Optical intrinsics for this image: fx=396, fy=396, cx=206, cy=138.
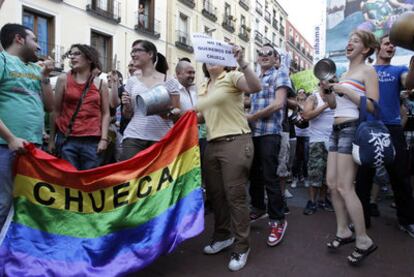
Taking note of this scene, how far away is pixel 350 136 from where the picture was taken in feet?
10.2

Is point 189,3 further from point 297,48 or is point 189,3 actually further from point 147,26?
point 297,48

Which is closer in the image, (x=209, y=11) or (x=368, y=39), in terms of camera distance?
(x=368, y=39)

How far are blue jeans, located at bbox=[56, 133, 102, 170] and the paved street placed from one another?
1027 millimetres

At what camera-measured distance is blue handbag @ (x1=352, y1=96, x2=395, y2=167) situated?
2.84 m

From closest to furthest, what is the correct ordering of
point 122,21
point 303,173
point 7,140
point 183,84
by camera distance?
point 7,140 → point 183,84 → point 303,173 → point 122,21

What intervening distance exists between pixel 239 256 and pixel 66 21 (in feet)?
52.5

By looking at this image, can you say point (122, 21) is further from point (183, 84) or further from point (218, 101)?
point (218, 101)

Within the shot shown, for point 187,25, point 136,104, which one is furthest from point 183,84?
point 187,25

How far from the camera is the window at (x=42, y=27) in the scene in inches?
600

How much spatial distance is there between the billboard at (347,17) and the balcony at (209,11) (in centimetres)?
791

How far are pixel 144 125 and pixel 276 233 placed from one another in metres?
1.54

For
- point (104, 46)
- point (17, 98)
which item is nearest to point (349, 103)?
point (17, 98)

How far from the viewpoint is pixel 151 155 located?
9.93ft

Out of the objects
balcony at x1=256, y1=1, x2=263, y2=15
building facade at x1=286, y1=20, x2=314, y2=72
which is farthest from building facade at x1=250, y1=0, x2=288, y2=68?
building facade at x1=286, y1=20, x2=314, y2=72
